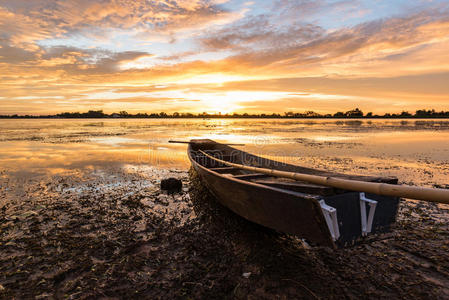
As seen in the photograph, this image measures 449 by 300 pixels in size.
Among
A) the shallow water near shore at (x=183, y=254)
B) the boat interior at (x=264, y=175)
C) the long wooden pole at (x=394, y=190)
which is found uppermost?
the long wooden pole at (x=394, y=190)

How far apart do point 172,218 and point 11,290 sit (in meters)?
3.19

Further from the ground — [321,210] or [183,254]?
[321,210]

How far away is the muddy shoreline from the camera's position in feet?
11.1

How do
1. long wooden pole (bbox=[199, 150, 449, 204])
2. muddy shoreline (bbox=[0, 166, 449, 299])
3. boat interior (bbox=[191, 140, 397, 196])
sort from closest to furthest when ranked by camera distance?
long wooden pole (bbox=[199, 150, 449, 204]), muddy shoreline (bbox=[0, 166, 449, 299]), boat interior (bbox=[191, 140, 397, 196])

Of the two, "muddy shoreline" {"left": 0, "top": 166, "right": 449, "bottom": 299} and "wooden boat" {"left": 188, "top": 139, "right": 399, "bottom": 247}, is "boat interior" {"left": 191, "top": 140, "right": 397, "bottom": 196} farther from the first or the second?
"muddy shoreline" {"left": 0, "top": 166, "right": 449, "bottom": 299}

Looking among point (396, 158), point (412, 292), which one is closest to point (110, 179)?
point (412, 292)

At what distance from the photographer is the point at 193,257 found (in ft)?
14.0

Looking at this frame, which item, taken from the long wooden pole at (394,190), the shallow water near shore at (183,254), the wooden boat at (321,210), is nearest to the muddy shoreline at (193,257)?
the shallow water near shore at (183,254)

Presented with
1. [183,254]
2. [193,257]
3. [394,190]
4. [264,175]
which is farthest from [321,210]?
[264,175]

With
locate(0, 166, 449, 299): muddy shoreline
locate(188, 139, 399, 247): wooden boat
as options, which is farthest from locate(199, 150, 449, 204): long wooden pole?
locate(0, 166, 449, 299): muddy shoreline

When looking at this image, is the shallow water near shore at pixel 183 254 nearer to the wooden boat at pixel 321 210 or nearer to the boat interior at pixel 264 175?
the wooden boat at pixel 321 210

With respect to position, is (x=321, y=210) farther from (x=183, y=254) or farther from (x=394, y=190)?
(x=183, y=254)

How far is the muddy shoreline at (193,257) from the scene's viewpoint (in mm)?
3398

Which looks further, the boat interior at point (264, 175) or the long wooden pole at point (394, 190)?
the boat interior at point (264, 175)
